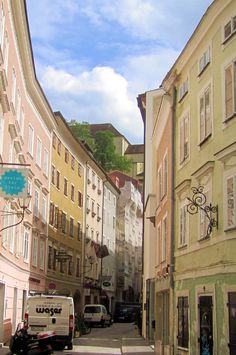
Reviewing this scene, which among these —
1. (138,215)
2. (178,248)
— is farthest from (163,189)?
(138,215)

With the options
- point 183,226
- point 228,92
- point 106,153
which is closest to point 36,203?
point 183,226

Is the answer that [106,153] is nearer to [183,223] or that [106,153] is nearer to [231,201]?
[183,223]

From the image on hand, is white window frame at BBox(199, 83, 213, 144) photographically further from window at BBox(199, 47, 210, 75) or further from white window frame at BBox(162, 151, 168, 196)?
white window frame at BBox(162, 151, 168, 196)

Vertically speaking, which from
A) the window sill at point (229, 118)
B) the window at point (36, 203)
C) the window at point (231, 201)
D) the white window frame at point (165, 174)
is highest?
the window at point (36, 203)

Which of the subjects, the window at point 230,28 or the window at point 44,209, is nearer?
the window at point 230,28

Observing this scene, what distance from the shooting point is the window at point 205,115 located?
15942 millimetres

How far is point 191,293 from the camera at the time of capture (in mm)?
16719

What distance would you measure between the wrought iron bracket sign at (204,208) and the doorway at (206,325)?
1.73m

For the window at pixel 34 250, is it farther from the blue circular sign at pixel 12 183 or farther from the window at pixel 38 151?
the blue circular sign at pixel 12 183

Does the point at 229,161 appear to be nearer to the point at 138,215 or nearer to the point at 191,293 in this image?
the point at 191,293

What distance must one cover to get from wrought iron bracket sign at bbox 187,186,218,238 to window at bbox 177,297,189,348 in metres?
2.93

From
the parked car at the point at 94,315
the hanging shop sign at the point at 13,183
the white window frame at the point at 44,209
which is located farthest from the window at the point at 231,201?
the parked car at the point at 94,315

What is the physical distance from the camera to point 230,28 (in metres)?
14.8

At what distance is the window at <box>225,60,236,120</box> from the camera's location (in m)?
14.2
